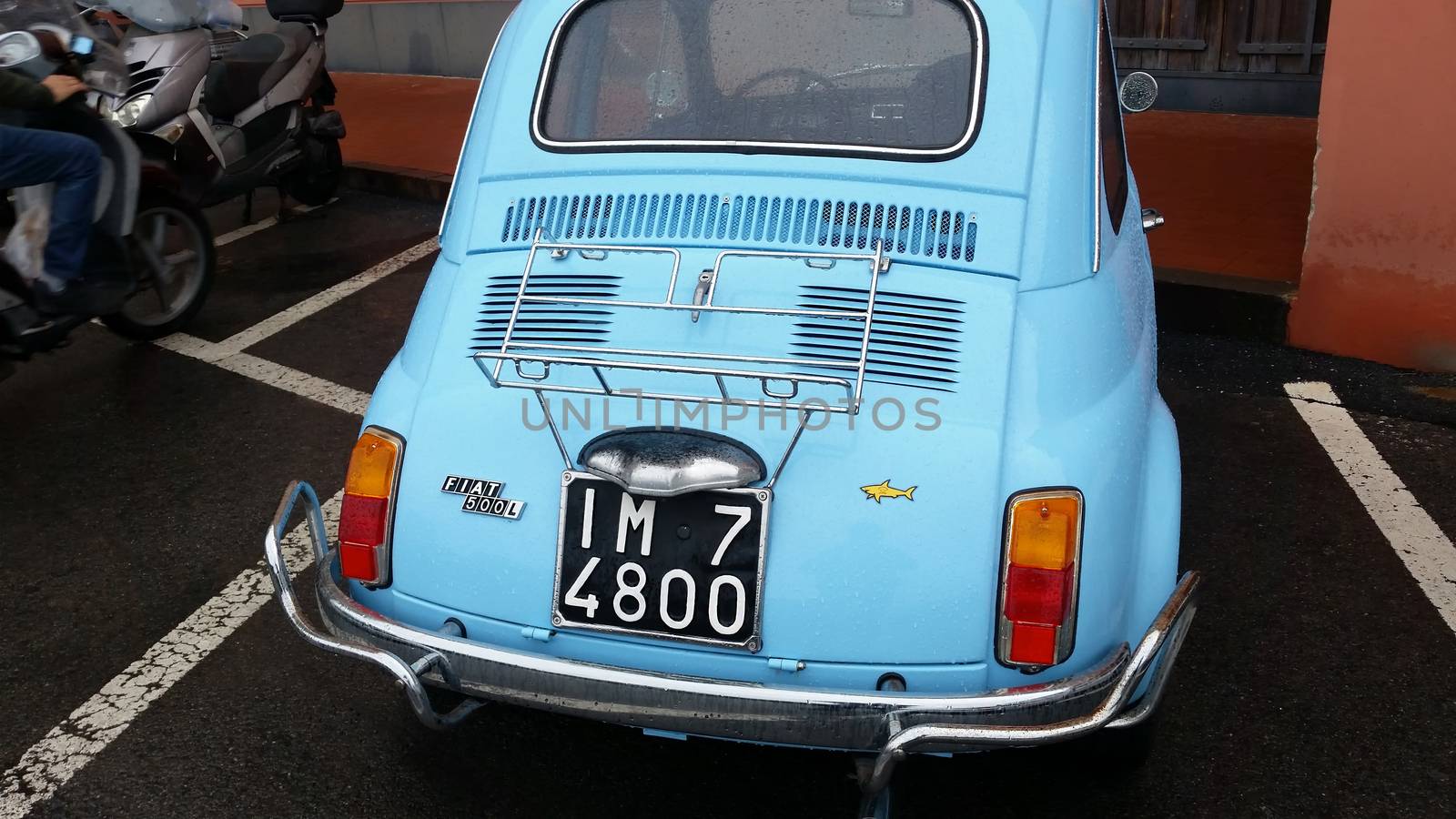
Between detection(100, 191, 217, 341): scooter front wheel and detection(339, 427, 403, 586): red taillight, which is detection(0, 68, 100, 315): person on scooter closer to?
detection(100, 191, 217, 341): scooter front wheel

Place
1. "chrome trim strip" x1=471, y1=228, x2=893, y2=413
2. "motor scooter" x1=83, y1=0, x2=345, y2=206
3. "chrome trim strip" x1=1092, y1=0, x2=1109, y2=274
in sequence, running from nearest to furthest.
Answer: "chrome trim strip" x1=471, y1=228, x2=893, y2=413 → "chrome trim strip" x1=1092, y1=0, x2=1109, y2=274 → "motor scooter" x1=83, y1=0, x2=345, y2=206

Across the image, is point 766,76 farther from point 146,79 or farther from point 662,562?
point 146,79

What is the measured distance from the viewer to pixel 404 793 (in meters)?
3.09

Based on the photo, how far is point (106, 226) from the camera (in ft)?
18.6

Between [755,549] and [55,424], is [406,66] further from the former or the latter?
[755,549]

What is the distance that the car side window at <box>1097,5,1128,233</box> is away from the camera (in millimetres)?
3471

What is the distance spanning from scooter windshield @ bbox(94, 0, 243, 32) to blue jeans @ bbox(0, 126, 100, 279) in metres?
2.07

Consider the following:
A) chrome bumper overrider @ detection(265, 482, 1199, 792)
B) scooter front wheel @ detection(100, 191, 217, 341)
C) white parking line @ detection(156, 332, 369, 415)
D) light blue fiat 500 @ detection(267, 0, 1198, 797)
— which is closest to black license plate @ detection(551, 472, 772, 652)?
light blue fiat 500 @ detection(267, 0, 1198, 797)

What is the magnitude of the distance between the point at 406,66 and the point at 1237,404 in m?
10.3

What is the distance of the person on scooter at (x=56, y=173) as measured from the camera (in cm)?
515

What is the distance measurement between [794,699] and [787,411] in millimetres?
597

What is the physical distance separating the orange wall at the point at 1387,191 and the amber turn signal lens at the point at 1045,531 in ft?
11.2

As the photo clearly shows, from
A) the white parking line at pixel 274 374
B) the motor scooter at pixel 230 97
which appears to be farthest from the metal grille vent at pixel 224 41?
the white parking line at pixel 274 374

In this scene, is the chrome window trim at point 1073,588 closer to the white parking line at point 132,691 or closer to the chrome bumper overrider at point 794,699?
the chrome bumper overrider at point 794,699
